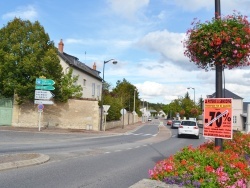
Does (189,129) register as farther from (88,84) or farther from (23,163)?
(23,163)

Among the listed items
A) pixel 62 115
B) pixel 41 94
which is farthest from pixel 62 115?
pixel 41 94

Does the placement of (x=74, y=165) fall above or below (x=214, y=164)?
below

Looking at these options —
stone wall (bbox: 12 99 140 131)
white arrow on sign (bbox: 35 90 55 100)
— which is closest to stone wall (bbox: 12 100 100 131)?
stone wall (bbox: 12 99 140 131)

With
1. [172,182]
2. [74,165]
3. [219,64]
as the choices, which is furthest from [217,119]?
[74,165]

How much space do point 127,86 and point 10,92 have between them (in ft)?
204

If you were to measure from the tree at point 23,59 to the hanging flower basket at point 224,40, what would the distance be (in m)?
25.3

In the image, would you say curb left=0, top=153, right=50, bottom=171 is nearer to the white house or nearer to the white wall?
the white house

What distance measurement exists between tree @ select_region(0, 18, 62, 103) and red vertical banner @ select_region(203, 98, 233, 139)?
2538 cm

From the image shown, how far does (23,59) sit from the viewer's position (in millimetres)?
30734

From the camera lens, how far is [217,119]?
7.10m

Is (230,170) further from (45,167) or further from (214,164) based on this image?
(45,167)

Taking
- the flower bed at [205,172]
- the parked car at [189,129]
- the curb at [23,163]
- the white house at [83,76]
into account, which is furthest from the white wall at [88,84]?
the flower bed at [205,172]

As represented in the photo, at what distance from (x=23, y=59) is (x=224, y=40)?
2687 centimetres

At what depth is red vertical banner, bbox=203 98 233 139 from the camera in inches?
274
